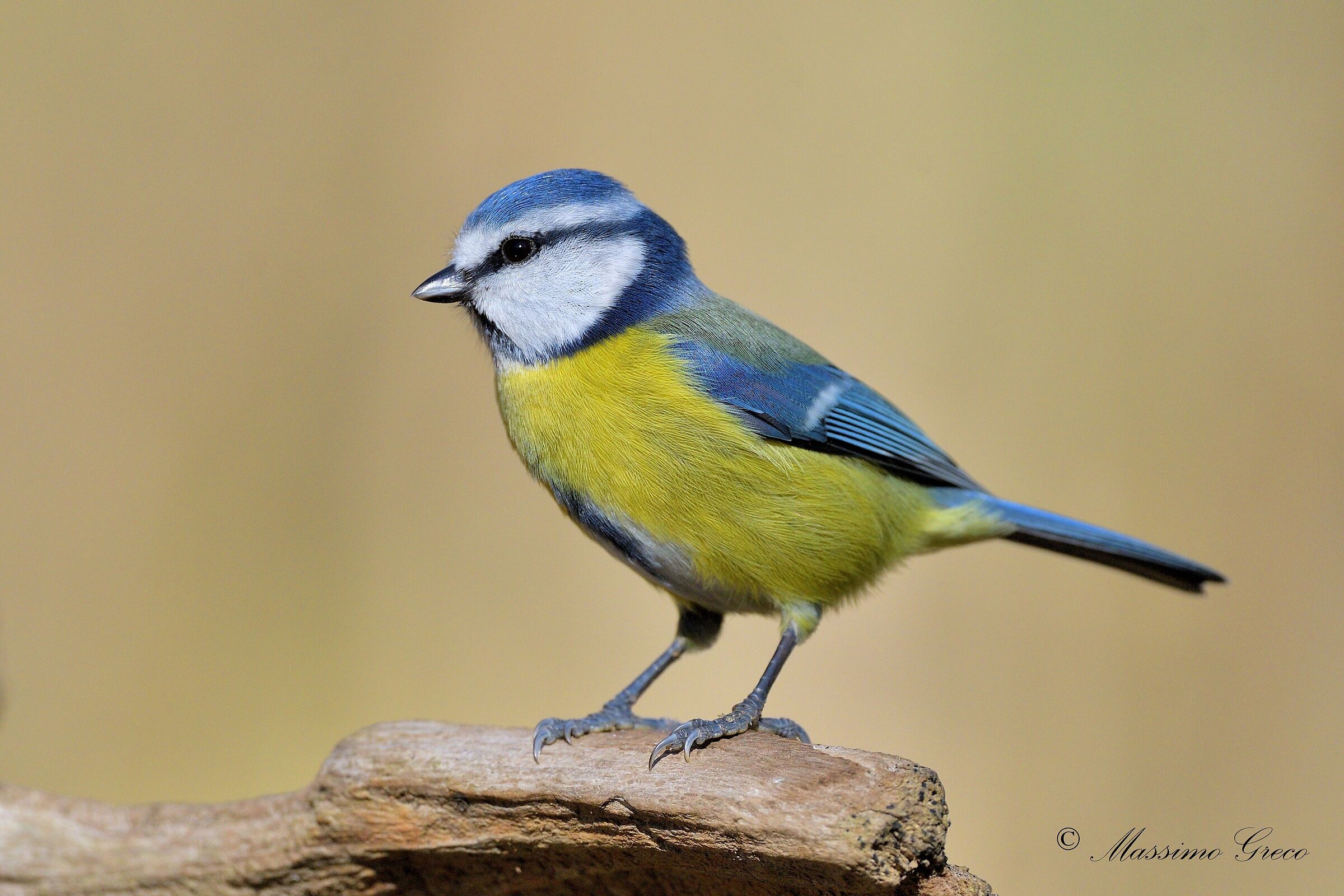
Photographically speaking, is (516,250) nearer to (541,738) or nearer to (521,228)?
(521,228)

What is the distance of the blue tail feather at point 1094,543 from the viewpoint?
2064 mm

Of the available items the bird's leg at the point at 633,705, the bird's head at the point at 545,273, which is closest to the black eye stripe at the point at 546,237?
the bird's head at the point at 545,273

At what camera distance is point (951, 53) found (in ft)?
10.0

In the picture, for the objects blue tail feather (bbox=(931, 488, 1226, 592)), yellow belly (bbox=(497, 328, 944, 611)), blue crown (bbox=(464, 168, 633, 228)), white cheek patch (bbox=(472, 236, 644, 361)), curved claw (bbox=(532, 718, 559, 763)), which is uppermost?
blue crown (bbox=(464, 168, 633, 228))

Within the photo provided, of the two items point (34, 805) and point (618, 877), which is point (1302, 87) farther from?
point (34, 805)

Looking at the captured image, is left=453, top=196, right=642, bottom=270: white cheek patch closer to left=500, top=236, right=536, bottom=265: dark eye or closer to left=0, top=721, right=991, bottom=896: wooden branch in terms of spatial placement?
left=500, top=236, right=536, bottom=265: dark eye

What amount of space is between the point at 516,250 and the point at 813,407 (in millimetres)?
597

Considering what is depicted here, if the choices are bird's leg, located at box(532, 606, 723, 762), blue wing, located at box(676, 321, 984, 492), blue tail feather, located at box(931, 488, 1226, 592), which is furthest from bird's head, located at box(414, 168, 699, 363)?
blue tail feather, located at box(931, 488, 1226, 592)

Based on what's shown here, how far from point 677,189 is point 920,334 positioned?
0.88 metres

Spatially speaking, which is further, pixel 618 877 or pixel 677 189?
pixel 677 189

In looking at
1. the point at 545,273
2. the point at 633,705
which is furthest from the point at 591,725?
the point at 545,273

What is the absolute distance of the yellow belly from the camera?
1703 mm

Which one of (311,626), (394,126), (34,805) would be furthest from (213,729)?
(394,126)

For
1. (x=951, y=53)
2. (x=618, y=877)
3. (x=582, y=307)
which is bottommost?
(x=618, y=877)
